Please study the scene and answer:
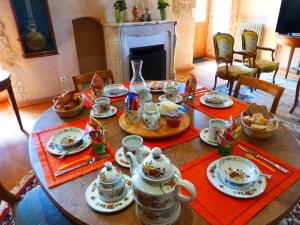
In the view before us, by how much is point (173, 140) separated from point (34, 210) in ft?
2.42

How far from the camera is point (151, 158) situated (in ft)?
2.21

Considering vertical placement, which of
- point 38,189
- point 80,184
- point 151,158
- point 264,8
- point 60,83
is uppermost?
point 264,8

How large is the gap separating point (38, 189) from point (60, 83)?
100 inches

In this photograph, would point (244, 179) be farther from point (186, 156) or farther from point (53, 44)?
point (53, 44)

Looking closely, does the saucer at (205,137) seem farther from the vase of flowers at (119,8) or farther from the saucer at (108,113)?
the vase of flowers at (119,8)

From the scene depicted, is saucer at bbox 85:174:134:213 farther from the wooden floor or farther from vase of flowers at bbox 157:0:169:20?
vase of flowers at bbox 157:0:169:20

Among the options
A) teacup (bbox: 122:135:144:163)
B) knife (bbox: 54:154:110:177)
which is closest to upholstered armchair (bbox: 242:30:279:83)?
teacup (bbox: 122:135:144:163)

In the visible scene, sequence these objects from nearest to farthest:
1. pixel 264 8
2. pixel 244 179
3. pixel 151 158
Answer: pixel 151 158 < pixel 244 179 < pixel 264 8

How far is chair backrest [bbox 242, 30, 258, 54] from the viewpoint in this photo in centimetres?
369

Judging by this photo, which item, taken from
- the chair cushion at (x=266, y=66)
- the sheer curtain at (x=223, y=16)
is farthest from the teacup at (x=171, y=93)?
the sheer curtain at (x=223, y=16)

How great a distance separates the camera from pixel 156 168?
65cm

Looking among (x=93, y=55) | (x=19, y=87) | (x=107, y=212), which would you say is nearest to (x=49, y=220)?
(x=107, y=212)

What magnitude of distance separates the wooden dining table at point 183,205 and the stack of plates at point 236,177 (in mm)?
75

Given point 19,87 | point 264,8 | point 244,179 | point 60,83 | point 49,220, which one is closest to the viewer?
point 244,179
